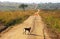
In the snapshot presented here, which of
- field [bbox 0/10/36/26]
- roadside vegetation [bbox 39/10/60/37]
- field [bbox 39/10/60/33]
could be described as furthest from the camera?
field [bbox 0/10/36/26]

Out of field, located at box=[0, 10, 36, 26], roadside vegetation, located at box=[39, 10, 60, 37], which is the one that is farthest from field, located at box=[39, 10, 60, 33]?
field, located at box=[0, 10, 36, 26]

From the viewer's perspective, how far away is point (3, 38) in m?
23.1

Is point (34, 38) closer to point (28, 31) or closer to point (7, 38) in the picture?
point (7, 38)

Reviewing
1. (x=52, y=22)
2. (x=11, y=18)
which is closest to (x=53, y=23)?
(x=52, y=22)

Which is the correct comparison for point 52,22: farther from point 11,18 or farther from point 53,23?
point 11,18

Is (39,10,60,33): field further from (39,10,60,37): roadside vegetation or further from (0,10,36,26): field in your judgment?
(0,10,36,26): field

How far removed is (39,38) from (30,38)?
3.53 ft

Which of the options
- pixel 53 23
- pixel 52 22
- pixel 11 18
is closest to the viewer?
pixel 53 23

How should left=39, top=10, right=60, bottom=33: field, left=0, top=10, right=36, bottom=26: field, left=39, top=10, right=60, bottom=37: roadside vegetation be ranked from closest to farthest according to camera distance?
left=39, top=10, right=60, bottom=37: roadside vegetation, left=39, top=10, right=60, bottom=33: field, left=0, top=10, right=36, bottom=26: field

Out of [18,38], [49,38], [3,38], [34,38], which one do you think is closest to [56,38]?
[49,38]

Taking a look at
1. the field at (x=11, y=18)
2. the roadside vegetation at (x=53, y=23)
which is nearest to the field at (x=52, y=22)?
the roadside vegetation at (x=53, y=23)

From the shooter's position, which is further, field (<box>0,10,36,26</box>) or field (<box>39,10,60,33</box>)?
field (<box>0,10,36,26</box>)

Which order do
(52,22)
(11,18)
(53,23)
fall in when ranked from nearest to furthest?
(53,23)
(52,22)
(11,18)

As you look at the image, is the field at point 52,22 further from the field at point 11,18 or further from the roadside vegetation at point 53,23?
the field at point 11,18
